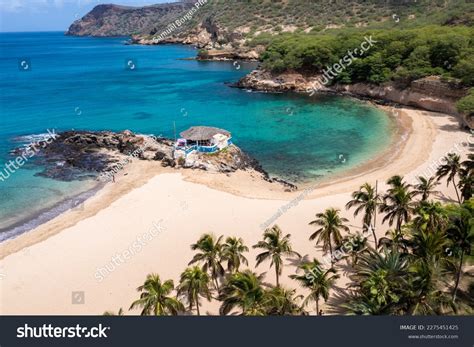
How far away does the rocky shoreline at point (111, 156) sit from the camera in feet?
147

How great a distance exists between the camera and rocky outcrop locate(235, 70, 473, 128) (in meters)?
61.7

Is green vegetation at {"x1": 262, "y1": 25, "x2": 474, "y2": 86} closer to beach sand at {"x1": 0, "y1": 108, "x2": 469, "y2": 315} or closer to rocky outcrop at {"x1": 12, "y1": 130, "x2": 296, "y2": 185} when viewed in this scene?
beach sand at {"x1": 0, "y1": 108, "x2": 469, "y2": 315}

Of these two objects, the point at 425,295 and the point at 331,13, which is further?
the point at 331,13

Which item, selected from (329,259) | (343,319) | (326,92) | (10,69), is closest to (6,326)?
(343,319)

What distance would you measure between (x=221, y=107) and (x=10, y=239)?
48.5 meters

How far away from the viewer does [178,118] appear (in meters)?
68.2

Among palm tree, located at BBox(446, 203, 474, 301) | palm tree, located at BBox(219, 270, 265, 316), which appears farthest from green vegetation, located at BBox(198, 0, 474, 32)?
palm tree, located at BBox(219, 270, 265, 316)

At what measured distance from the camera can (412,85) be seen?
67.7 m

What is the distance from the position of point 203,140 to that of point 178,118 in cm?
2264

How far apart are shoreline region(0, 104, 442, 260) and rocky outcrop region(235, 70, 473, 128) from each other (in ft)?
61.1

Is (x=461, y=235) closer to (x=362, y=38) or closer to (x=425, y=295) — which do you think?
(x=425, y=295)

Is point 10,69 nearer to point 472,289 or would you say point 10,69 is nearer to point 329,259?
point 329,259

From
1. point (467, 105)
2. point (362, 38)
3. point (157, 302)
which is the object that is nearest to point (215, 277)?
point (157, 302)

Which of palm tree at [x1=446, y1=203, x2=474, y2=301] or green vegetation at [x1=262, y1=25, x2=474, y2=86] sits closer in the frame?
palm tree at [x1=446, y1=203, x2=474, y2=301]
